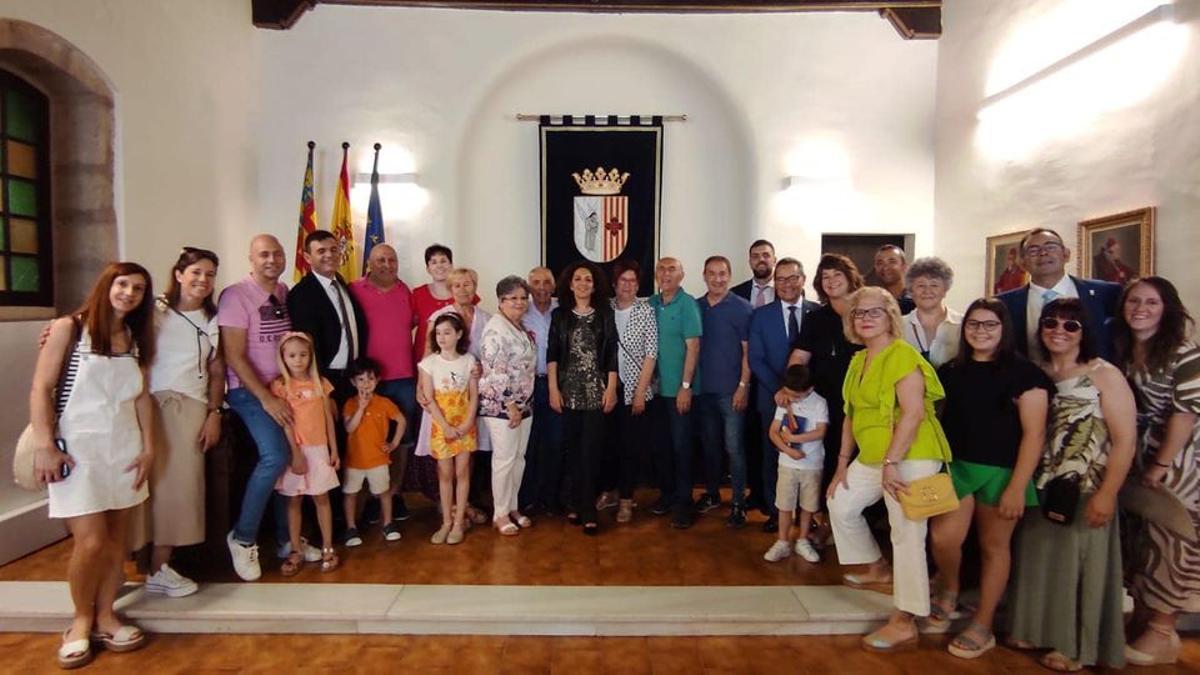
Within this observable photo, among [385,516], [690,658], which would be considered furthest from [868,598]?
[385,516]

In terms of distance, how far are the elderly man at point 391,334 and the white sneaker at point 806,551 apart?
2.24 meters

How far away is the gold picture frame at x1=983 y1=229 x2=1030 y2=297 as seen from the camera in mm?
4840

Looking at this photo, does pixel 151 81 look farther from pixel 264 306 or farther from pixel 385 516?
pixel 385 516

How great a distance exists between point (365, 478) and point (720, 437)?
2068 millimetres

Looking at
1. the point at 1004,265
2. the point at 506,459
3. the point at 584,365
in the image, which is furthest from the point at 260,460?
the point at 1004,265

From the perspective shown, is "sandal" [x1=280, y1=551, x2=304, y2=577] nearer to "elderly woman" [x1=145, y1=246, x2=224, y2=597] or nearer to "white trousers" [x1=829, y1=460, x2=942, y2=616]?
"elderly woman" [x1=145, y1=246, x2=224, y2=597]

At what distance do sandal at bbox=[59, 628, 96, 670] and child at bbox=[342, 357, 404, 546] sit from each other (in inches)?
46.0

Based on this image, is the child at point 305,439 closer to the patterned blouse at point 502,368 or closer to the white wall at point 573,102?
the patterned blouse at point 502,368

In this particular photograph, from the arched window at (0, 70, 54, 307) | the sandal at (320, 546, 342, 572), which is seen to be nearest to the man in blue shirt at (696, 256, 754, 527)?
the sandal at (320, 546, 342, 572)

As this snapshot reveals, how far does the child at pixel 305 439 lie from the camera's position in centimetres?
310

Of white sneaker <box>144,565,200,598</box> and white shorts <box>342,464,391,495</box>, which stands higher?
white shorts <box>342,464,391,495</box>

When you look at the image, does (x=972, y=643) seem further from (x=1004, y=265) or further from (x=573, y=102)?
(x=573, y=102)

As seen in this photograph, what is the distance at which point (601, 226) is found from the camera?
616 centimetres

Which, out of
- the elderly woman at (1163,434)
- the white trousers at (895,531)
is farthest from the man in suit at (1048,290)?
the white trousers at (895,531)
